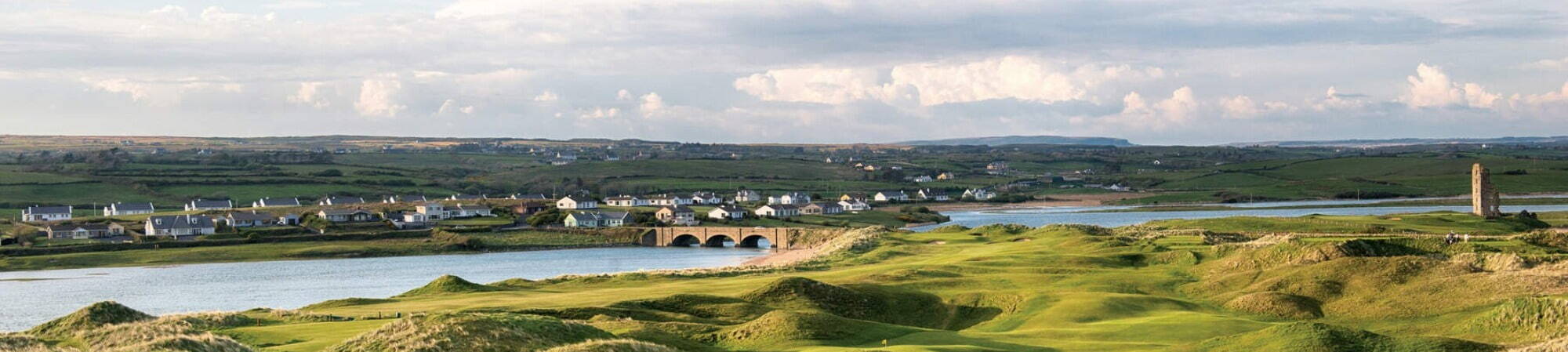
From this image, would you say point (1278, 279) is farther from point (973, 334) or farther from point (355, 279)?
point (355, 279)

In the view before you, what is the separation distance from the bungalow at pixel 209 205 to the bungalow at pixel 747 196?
5539 centimetres

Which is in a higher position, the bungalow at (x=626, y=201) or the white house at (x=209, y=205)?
the white house at (x=209, y=205)

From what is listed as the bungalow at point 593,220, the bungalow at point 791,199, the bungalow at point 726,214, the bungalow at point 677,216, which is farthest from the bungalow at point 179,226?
the bungalow at point 791,199

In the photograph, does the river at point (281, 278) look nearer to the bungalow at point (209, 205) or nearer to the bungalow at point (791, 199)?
the bungalow at point (791, 199)

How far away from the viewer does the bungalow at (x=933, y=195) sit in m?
173

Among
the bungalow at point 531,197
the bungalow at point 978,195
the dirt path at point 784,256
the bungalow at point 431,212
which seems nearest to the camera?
the dirt path at point 784,256

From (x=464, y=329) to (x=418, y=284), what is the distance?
4856 centimetres

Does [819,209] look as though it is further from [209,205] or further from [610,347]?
[610,347]

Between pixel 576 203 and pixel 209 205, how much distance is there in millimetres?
35357

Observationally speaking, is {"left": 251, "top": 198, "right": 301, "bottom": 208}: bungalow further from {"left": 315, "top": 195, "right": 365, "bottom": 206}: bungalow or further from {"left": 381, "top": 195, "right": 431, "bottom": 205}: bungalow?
{"left": 381, "top": 195, "right": 431, "bottom": 205}: bungalow

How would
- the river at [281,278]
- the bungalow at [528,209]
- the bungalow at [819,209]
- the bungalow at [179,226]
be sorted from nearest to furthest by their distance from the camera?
the river at [281,278] < the bungalow at [179,226] < the bungalow at [528,209] < the bungalow at [819,209]

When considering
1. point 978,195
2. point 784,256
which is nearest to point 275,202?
point 784,256

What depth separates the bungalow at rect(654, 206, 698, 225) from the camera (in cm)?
12681

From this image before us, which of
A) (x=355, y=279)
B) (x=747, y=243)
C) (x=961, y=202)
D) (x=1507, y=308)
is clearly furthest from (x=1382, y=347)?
(x=961, y=202)
